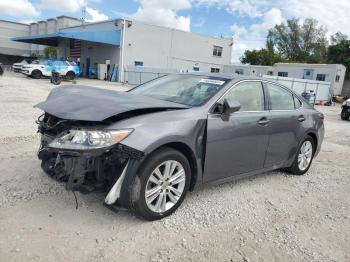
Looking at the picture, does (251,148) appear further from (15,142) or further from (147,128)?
(15,142)

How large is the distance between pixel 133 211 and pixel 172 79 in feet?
7.11

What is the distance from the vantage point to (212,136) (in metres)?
3.94

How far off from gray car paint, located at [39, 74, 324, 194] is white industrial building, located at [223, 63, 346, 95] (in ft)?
98.5

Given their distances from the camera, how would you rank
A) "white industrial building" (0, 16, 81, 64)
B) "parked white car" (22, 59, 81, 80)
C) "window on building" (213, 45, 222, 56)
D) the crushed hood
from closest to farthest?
1. the crushed hood
2. "parked white car" (22, 59, 81, 80)
3. "window on building" (213, 45, 222, 56)
4. "white industrial building" (0, 16, 81, 64)

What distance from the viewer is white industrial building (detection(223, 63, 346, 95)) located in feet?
109

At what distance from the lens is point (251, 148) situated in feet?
14.7

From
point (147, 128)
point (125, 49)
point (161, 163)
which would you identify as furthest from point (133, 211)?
point (125, 49)

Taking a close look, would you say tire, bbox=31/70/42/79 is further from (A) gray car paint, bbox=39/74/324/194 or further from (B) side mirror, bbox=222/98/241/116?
(B) side mirror, bbox=222/98/241/116

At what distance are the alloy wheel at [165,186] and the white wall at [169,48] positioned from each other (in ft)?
104

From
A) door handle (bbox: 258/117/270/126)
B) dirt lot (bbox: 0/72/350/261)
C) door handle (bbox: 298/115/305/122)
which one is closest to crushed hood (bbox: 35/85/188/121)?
dirt lot (bbox: 0/72/350/261)

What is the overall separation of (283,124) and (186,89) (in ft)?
5.13

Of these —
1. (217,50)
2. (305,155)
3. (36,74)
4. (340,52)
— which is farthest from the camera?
(340,52)

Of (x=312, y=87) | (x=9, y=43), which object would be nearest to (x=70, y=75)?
(x=312, y=87)

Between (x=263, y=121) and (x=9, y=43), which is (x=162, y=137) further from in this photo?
(x=9, y=43)
